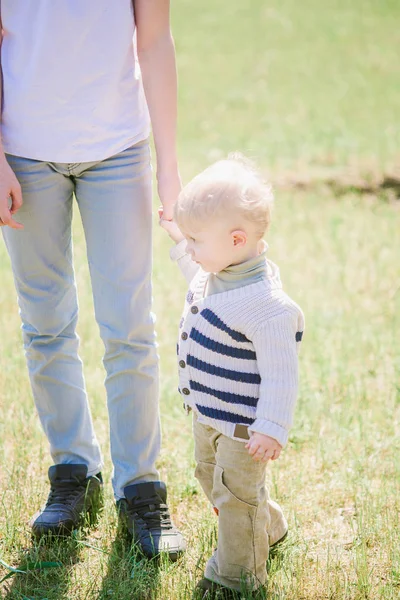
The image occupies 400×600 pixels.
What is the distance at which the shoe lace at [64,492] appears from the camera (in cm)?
282

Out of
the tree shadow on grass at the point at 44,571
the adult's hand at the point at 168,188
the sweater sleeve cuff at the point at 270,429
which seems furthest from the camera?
the adult's hand at the point at 168,188

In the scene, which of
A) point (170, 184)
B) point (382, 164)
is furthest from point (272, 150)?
point (170, 184)

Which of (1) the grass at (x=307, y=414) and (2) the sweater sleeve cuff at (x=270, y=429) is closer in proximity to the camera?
(2) the sweater sleeve cuff at (x=270, y=429)

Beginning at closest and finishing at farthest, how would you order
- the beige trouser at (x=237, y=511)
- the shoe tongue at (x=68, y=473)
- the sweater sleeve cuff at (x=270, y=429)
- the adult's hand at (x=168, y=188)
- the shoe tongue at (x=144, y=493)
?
1. the sweater sleeve cuff at (x=270, y=429)
2. the beige trouser at (x=237, y=511)
3. the adult's hand at (x=168, y=188)
4. the shoe tongue at (x=144, y=493)
5. the shoe tongue at (x=68, y=473)

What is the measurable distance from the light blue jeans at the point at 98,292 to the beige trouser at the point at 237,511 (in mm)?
347

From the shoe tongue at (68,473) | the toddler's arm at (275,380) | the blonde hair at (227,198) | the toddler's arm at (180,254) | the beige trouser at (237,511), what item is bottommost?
the shoe tongue at (68,473)

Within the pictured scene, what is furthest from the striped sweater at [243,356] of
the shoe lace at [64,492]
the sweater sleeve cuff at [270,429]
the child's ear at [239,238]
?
the shoe lace at [64,492]

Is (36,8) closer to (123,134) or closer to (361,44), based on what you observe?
(123,134)

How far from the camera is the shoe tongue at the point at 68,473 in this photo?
2861 millimetres

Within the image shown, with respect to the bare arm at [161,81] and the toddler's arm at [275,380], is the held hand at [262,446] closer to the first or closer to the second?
the toddler's arm at [275,380]

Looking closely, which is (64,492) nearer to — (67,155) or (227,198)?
(67,155)

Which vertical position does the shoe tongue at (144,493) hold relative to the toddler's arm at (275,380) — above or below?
below

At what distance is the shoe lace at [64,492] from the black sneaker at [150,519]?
17cm

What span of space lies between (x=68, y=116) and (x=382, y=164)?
19.6ft
